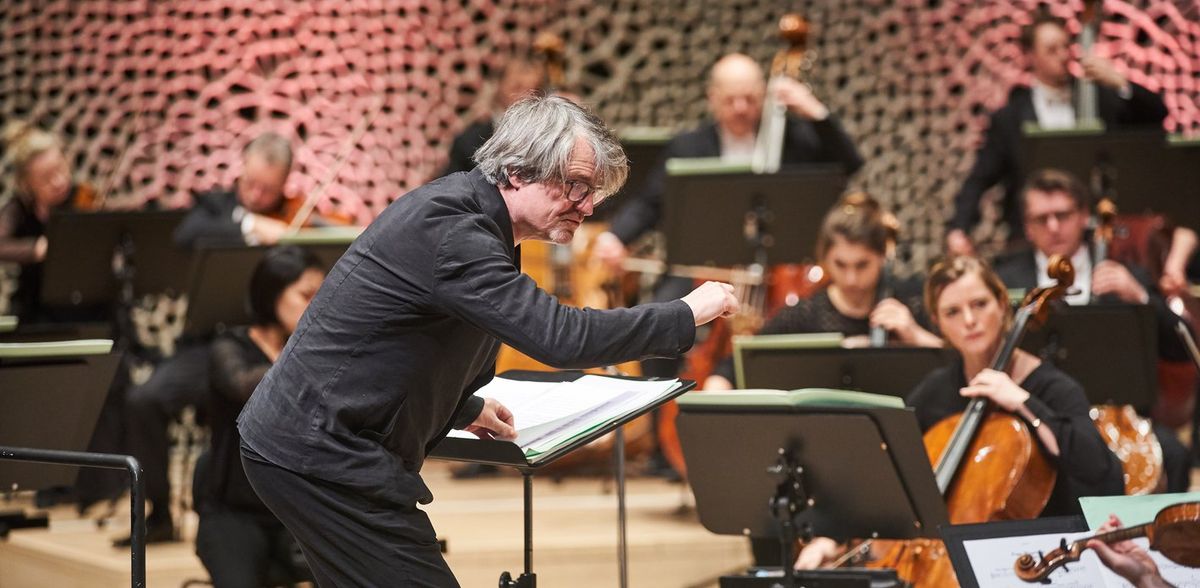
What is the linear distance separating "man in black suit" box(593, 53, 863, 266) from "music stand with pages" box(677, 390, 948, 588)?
2.12 m

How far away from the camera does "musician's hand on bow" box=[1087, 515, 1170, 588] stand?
2672 millimetres

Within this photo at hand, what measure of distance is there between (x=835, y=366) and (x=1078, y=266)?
4.14 feet

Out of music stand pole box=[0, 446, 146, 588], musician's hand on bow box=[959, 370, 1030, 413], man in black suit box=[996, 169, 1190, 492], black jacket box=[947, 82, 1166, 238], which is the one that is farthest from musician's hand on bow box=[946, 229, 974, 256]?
music stand pole box=[0, 446, 146, 588]

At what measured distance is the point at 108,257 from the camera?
4.83 metres

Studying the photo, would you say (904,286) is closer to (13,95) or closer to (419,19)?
(419,19)

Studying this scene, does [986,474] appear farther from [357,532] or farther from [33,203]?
[33,203]

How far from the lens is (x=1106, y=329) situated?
3.76 meters

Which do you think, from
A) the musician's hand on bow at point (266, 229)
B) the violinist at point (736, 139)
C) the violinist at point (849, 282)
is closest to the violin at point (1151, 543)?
the violinist at point (849, 282)

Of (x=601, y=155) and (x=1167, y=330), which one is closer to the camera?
(x=601, y=155)

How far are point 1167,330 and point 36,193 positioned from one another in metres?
3.95

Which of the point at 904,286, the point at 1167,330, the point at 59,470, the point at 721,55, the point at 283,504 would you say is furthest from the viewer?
the point at 721,55

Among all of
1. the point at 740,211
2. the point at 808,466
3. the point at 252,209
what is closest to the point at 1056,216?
the point at 740,211

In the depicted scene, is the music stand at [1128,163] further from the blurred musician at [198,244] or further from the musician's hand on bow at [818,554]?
the blurred musician at [198,244]

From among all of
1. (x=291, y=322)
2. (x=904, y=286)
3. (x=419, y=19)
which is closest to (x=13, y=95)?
(x=419, y=19)
